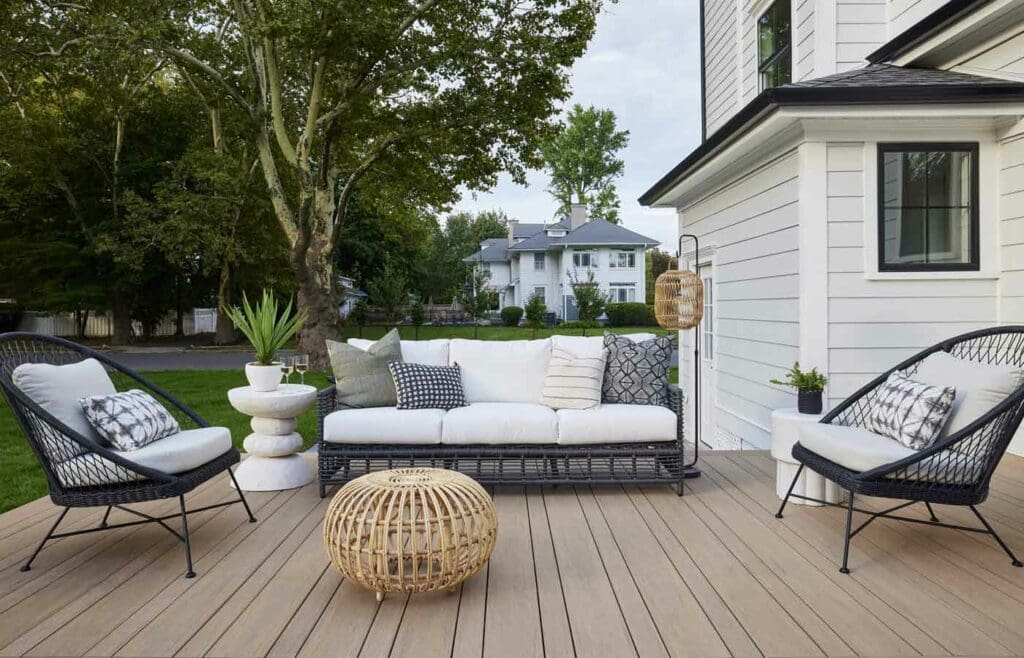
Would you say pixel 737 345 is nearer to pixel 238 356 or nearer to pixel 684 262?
pixel 684 262

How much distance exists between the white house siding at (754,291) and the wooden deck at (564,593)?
201cm

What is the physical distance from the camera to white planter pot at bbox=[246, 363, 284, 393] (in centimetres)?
436

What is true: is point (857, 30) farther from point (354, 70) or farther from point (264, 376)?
point (354, 70)

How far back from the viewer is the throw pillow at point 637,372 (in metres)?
4.51

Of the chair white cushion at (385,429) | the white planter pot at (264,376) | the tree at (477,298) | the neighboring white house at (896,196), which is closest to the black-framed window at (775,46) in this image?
the neighboring white house at (896,196)

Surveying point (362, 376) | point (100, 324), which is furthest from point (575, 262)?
point (362, 376)

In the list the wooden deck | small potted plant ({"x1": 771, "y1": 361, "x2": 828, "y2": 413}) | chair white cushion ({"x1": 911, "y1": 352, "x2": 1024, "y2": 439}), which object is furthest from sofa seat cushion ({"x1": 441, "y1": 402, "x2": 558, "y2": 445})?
chair white cushion ({"x1": 911, "y1": 352, "x2": 1024, "y2": 439})

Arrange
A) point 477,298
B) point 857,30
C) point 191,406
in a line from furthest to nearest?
point 477,298
point 191,406
point 857,30

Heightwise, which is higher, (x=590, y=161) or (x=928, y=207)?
(x=590, y=161)

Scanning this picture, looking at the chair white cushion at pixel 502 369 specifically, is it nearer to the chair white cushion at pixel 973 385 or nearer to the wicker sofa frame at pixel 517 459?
the wicker sofa frame at pixel 517 459

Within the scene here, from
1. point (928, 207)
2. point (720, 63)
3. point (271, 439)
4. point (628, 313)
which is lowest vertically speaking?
point (271, 439)

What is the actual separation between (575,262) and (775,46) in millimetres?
24176

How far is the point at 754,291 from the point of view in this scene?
609 centimetres

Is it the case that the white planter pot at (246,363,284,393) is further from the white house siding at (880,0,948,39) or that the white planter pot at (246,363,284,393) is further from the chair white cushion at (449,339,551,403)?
the white house siding at (880,0,948,39)
